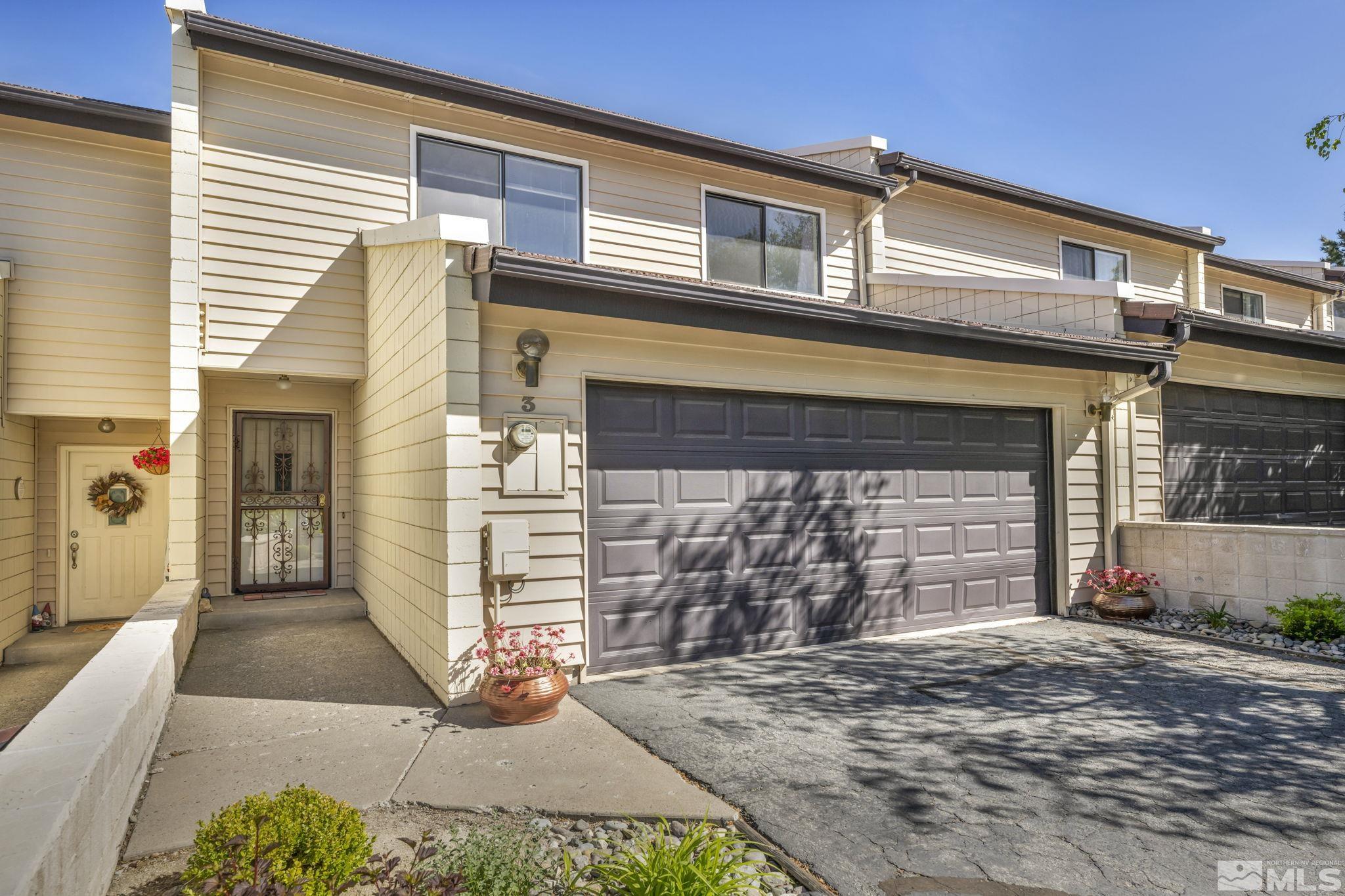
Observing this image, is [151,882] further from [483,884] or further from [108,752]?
[483,884]

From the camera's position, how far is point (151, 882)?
2717 mm

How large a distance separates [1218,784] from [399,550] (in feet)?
18.9

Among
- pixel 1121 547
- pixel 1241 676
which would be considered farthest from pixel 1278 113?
pixel 1241 676

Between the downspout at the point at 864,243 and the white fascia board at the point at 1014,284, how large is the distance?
15 cm

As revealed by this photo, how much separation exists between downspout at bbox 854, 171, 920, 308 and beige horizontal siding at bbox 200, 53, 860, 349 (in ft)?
11.4

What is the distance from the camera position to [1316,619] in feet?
21.3

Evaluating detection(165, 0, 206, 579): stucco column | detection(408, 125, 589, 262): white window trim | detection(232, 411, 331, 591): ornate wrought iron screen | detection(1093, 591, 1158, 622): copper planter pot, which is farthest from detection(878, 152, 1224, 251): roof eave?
detection(232, 411, 331, 591): ornate wrought iron screen

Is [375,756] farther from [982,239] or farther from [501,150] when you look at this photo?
[982,239]

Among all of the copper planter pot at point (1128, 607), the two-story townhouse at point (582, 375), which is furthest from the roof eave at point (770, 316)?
the copper planter pot at point (1128, 607)

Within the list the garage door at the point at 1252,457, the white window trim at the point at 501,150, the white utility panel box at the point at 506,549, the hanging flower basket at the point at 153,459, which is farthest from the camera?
the garage door at the point at 1252,457

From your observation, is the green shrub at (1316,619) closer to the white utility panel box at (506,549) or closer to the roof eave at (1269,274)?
the white utility panel box at (506,549)

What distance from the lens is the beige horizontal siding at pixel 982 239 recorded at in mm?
9742

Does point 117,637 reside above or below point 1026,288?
below

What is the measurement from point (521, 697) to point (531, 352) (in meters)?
2.37
